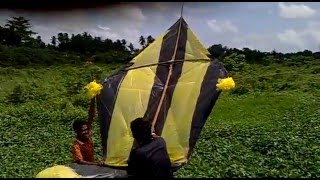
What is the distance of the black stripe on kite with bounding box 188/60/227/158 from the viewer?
5176 mm

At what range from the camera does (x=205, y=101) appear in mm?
5199

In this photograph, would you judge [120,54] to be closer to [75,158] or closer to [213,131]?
[213,131]

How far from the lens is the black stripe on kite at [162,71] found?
5490 millimetres

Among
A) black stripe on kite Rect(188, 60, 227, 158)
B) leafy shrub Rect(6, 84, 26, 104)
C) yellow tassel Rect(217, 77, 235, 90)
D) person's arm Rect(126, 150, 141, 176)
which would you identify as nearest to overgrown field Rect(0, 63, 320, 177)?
leafy shrub Rect(6, 84, 26, 104)

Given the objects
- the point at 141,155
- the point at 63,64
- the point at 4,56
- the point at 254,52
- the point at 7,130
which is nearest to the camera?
the point at 141,155

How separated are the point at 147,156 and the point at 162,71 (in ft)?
5.95

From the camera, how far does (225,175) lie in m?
7.71

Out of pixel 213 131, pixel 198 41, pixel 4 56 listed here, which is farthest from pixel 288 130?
pixel 4 56

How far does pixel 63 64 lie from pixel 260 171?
2076 centimetres

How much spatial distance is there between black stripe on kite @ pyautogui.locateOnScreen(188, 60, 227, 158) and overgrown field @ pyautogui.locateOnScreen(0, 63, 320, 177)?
8.38 ft

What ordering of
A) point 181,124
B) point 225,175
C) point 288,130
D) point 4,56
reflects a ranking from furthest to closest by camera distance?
A: point 4,56, point 288,130, point 225,175, point 181,124

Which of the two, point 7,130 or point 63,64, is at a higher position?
point 63,64

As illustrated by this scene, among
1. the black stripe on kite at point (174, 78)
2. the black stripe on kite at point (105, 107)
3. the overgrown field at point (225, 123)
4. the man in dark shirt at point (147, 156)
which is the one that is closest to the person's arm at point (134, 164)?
the man in dark shirt at point (147, 156)

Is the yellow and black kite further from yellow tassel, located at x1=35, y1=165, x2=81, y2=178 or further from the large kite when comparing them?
yellow tassel, located at x1=35, y1=165, x2=81, y2=178
